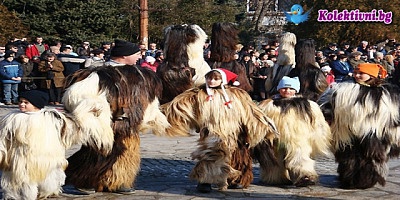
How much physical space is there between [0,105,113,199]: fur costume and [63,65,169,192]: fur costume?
0.34 metres

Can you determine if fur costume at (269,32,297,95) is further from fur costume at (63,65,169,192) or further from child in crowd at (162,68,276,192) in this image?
fur costume at (63,65,169,192)

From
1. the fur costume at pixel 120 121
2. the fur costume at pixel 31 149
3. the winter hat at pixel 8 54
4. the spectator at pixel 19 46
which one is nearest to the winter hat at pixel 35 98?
the fur costume at pixel 31 149

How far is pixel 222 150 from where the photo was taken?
777 centimetres

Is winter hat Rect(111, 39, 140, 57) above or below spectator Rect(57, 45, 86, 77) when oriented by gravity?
above

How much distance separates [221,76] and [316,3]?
76.4 ft

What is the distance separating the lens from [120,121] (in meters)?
7.50

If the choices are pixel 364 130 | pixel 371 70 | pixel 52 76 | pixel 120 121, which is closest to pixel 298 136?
pixel 364 130

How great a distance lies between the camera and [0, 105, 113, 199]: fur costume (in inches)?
266

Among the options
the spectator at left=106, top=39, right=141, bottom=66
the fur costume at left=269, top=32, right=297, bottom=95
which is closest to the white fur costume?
the fur costume at left=269, top=32, right=297, bottom=95

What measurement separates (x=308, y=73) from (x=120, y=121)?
3.18 meters

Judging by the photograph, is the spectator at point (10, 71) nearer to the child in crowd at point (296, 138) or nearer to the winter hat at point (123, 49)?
the winter hat at point (123, 49)

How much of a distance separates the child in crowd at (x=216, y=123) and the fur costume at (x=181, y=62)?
1798mm

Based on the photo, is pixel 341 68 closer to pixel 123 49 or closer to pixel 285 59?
pixel 285 59

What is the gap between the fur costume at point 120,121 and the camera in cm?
740
